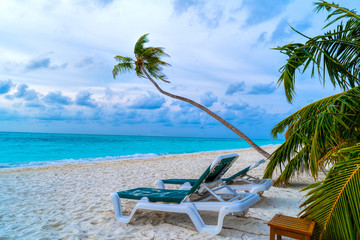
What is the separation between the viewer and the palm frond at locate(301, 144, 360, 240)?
198 cm

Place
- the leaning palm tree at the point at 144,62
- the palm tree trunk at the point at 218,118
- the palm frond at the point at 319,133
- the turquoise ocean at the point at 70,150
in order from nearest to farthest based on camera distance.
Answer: the palm frond at the point at 319,133 < the palm tree trunk at the point at 218,118 < the leaning palm tree at the point at 144,62 < the turquoise ocean at the point at 70,150

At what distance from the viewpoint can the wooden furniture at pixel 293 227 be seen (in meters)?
2.17

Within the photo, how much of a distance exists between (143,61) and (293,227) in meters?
9.74

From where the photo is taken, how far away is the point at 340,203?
6.71 ft

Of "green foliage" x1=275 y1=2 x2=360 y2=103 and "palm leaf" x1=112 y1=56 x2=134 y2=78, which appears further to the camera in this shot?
"palm leaf" x1=112 y1=56 x2=134 y2=78

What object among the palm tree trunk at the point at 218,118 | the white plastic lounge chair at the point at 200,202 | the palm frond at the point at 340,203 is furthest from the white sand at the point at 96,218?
the palm tree trunk at the point at 218,118

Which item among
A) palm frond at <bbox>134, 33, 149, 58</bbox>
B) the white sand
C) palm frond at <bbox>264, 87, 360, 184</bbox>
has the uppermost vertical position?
palm frond at <bbox>134, 33, 149, 58</bbox>

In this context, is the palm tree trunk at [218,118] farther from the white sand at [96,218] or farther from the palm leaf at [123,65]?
the white sand at [96,218]

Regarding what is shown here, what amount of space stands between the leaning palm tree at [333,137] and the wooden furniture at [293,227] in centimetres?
9

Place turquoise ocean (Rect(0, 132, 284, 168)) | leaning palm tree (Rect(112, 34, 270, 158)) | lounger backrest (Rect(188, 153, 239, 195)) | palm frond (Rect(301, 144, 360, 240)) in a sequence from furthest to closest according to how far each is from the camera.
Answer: turquoise ocean (Rect(0, 132, 284, 168)) → leaning palm tree (Rect(112, 34, 270, 158)) → lounger backrest (Rect(188, 153, 239, 195)) → palm frond (Rect(301, 144, 360, 240))

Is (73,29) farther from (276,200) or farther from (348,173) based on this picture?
(348,173)

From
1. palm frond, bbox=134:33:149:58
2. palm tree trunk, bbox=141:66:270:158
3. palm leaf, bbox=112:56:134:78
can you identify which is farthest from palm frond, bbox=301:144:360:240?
palm leaf, bbox=112:56:134:78

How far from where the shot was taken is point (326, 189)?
7.07ft

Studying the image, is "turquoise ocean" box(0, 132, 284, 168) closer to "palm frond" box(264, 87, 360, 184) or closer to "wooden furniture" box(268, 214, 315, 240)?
"palm frond" box(264, 87, 360, 184)
